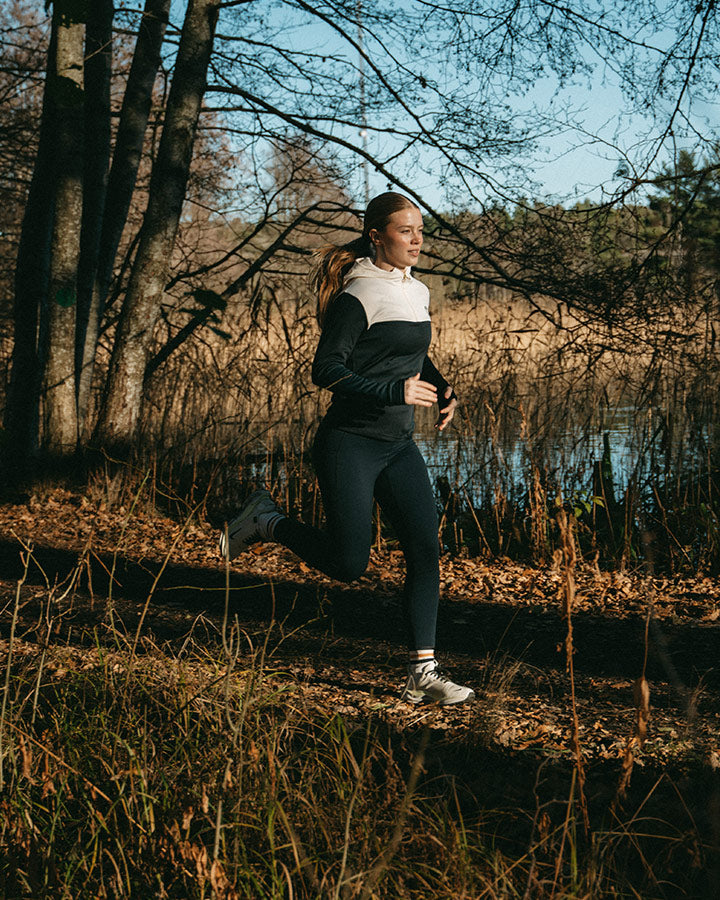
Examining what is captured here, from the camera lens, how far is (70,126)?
7.34 meters

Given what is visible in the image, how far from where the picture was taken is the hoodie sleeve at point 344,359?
3.10 metres

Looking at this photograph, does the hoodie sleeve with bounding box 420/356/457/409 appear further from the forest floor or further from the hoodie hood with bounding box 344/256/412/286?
the forest floor

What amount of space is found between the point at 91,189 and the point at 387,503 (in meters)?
5.95

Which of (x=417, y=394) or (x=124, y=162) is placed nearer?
(x=417, y=394)

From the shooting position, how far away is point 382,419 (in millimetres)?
3270

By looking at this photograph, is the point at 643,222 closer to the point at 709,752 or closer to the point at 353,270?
the point at 353,270

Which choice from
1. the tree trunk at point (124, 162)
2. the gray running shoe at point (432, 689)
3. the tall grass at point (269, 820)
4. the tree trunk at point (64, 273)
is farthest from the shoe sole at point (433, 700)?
the tree trunk at point (124, 162)

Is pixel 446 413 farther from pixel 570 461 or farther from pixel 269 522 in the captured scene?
pixel 570 461

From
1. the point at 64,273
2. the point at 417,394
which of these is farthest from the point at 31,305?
the point at 417,394

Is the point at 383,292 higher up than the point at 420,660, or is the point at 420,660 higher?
the point at 383,292

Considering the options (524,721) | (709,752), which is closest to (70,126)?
(524,721)

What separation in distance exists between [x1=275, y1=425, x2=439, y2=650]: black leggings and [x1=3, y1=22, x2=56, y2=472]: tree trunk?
515 centimetres

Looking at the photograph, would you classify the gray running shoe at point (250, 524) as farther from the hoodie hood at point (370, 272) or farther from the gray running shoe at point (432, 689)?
the hoodie hood at point (370, 272)

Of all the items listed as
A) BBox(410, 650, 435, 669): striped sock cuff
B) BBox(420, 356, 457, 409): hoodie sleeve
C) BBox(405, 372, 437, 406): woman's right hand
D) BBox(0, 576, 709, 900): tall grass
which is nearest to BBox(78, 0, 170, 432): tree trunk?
BBox(420, 356, 457, 409): hoodie sleeve
